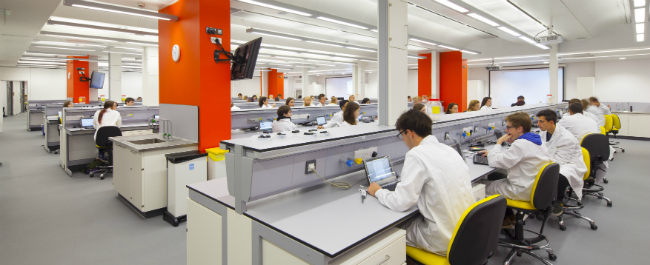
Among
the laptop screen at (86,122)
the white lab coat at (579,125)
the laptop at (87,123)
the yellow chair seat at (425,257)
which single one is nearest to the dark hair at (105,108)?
the laptop at (87,123)

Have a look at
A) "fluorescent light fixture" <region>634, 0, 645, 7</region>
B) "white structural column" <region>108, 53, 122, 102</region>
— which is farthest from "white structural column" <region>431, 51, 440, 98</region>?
"white structural column" <region>108, 53, 122, 102</region>

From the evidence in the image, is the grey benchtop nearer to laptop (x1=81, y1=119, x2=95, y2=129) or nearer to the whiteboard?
laptop (x1=81, y1=119, x2=95, y2=129)

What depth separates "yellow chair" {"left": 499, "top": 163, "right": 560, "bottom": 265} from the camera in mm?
2418

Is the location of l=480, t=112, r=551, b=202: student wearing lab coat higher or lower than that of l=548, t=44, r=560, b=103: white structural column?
lower

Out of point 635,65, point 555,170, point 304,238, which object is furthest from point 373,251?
point 635,65

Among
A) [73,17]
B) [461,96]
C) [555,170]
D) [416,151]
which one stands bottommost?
[555,170]

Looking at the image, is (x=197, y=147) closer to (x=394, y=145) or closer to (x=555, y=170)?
(x=394, y=145)

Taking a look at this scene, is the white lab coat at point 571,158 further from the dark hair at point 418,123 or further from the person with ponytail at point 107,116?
the person with ponytail at point 107,116

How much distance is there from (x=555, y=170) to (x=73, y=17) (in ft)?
23.4

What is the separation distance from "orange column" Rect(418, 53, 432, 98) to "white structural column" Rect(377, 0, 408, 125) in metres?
7.45

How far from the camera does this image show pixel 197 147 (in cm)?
371

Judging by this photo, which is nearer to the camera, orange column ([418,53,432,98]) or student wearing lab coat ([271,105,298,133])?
student wearing lab coat ([271,105,298,133])

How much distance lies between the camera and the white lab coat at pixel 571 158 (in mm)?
3152

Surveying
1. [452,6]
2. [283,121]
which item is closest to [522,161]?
[452,6]
